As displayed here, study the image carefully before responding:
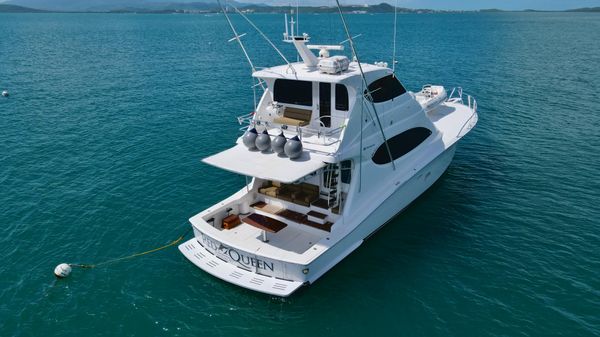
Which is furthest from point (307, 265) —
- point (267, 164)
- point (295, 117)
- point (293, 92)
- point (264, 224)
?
point (293, 92)

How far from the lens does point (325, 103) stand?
607 inches

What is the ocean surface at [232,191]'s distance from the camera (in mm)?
12406

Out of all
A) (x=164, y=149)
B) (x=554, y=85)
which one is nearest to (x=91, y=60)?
(x=164, y=149)

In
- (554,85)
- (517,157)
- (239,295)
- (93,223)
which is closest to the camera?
(239,295)

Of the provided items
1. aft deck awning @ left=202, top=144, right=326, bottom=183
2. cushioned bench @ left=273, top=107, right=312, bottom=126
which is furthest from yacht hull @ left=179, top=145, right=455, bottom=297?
cushioned bench @ left=273, top=107, right=312, bottom=126

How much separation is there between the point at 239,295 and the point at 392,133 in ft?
29.1

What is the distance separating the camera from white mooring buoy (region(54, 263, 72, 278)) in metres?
14.1

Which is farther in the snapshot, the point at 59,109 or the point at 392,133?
the point at 59,109

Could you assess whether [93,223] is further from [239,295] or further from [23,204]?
[239,295]

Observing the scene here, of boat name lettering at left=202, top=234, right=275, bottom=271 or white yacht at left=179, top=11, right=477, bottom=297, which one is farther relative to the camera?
white yacht at left=179, top=11, right=477, bottom=297

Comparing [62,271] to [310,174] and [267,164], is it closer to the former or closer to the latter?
[267,164]

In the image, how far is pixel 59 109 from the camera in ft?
109

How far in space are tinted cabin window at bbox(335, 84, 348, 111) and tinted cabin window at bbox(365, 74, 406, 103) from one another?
1145 millimetres

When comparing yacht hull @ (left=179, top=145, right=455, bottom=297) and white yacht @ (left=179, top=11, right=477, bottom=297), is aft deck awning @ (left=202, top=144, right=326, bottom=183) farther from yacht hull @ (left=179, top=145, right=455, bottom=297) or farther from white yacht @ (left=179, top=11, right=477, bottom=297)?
yacht hull @ (left=179, top=145, right=455, bottom=297)
